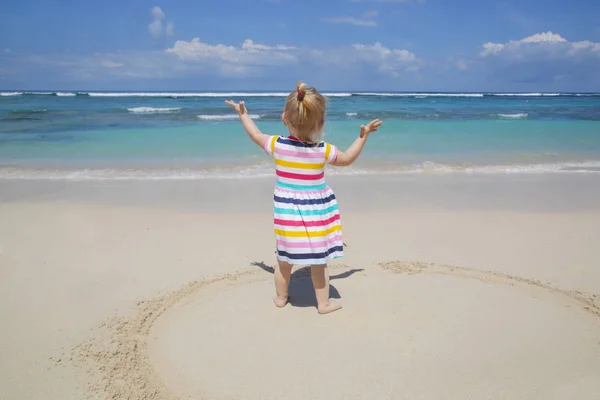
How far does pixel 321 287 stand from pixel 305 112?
4.12ft

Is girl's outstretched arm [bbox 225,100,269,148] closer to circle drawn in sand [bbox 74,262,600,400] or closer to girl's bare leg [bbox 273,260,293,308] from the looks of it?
girl's bare leg [bbox 273,260,293,308]

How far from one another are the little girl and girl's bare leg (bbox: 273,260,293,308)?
0.35 ft

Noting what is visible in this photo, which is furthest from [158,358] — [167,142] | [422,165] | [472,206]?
[167,142]

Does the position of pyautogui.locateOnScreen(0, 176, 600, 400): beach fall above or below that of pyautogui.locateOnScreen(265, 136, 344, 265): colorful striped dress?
below

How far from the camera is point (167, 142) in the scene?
13.4 m

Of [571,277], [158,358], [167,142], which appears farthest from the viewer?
[167,142]

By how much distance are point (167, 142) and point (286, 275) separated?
10.9 meters

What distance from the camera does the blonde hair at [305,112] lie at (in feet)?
9.79

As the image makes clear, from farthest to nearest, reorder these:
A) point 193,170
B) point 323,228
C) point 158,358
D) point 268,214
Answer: point 193,170
point 268,214
point 323,228
point 158,358

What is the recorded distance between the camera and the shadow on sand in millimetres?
3607

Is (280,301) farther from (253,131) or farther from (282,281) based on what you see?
(253,131)

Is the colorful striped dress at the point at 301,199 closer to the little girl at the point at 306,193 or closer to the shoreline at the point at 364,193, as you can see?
the little girl at the point at 306,193

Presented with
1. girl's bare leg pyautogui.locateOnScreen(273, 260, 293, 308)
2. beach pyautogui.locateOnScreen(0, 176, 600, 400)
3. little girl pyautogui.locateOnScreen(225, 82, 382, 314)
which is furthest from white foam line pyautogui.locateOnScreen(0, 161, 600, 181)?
little girl pyautogui.locateOnScreen(225, 82, 382, 314)

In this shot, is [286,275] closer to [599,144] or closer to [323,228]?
[323,228]
